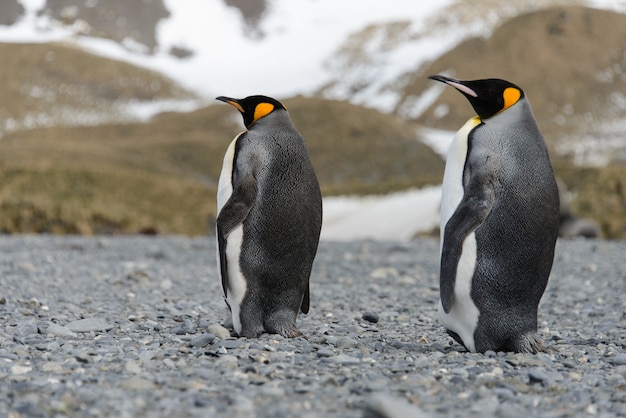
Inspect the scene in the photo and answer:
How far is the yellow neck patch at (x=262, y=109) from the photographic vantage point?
13.8 ft

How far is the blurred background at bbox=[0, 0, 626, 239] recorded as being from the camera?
18594mm

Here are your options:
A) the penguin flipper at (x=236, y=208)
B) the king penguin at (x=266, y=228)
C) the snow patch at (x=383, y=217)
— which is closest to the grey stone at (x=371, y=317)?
the king penguin at (x=266, y=228)

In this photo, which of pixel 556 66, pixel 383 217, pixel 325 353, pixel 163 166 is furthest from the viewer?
pixel 556 66

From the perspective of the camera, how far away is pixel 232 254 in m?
3.99

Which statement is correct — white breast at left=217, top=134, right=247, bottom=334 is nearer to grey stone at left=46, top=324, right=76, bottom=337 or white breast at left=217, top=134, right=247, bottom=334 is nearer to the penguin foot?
the penguin foot

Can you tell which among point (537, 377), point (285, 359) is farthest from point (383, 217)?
point (537, 377)

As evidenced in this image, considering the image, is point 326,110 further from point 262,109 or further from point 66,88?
point 262,109

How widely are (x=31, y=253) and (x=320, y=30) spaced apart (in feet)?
620

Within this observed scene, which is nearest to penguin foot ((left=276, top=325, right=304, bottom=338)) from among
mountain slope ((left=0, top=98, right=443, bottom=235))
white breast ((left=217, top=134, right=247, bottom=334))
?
white breast ((left=217, top=134, right=247, bottom=334))

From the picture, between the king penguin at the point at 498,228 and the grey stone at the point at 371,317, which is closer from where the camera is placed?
the king penguin at the point at 498,228

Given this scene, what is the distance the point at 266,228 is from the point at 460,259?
1058mm

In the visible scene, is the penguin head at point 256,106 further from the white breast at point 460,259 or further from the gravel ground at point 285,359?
the gravel ground at point 285,359

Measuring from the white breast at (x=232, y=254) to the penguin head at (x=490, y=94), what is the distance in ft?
4.24

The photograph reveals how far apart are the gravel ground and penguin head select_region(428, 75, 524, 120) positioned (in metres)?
1.31
